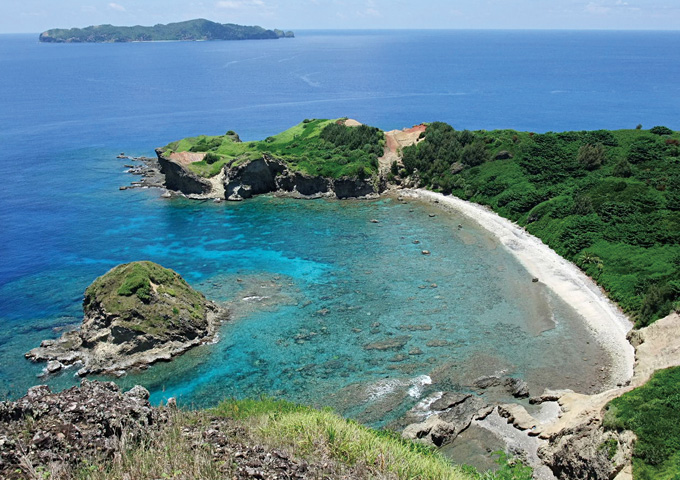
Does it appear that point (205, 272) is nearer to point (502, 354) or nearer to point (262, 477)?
point (502, 354)

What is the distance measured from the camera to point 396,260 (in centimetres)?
6781

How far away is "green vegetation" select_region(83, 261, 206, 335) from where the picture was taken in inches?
1921

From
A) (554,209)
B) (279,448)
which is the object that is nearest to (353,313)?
(279,448)

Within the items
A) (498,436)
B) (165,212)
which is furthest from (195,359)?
(165,212)

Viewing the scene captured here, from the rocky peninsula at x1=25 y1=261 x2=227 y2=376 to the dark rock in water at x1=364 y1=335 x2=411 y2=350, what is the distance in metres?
16.4

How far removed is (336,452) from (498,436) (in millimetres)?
19169

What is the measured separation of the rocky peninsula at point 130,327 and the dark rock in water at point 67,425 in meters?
22.1

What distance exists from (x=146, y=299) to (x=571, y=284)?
158 feet

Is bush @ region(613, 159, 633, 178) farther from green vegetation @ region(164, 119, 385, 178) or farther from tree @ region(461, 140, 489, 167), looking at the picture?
green vegetation @ region(164, 119, 385, 178)

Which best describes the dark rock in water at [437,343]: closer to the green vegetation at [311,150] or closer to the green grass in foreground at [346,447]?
the green grass in foreground at [346,447]

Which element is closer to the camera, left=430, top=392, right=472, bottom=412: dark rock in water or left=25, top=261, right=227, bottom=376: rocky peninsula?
left=430, top=392, right=472, bottom=412: dark rock in water

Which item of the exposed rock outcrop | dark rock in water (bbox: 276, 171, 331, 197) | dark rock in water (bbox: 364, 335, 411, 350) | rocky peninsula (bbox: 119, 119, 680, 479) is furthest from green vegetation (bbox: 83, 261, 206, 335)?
dark rock in water (bbox: 276, 171, 331, 197)

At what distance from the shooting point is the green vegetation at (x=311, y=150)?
317 ft

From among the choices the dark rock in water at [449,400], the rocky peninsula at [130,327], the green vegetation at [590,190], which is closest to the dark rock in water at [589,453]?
the dark rock in water at [449,400]
